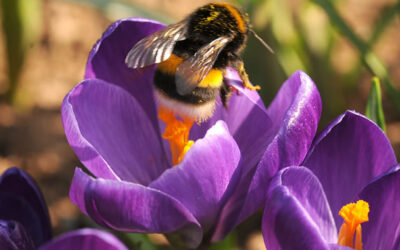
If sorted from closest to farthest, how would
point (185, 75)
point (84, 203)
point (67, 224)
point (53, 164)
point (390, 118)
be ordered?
point (84, 203)
point (185, 75)
point (67, 224)
point (53, 164)
point (390, 118)

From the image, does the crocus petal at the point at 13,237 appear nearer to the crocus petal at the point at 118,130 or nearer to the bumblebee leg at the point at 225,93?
the crocus petal at the point at 118,130

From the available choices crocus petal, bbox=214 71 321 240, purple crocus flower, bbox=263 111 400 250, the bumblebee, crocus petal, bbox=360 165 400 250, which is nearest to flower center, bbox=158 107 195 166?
the bumblebee

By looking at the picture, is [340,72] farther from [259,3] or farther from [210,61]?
[210,61]

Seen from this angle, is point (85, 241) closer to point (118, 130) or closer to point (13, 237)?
point (13, 237)

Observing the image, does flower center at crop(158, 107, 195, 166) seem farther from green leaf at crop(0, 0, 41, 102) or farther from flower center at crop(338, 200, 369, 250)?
green leaf at crop(0, 0, 41, 102)

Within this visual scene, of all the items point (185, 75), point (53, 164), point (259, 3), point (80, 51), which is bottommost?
point (53, 164)

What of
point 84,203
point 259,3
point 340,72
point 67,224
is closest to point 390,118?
point 340,72
